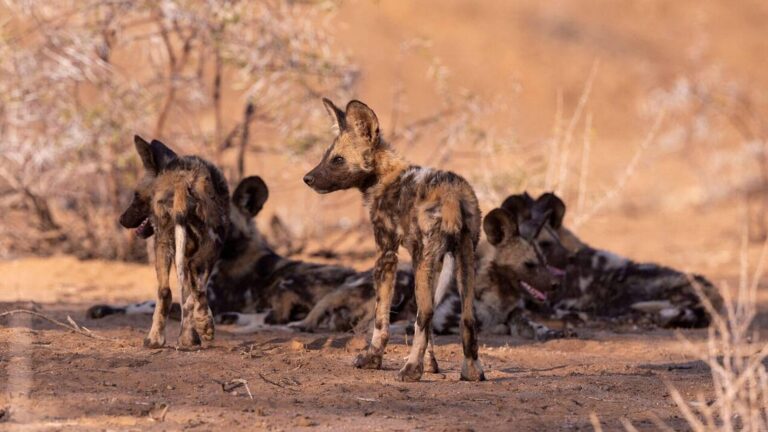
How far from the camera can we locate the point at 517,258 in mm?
7793

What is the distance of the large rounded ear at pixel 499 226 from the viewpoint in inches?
301

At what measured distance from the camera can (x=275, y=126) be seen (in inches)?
415

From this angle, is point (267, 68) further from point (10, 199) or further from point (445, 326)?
point (445, 326)

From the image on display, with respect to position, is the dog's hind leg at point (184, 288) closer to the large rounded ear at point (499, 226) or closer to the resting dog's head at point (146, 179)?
the resting dog's head at point (146, 179)

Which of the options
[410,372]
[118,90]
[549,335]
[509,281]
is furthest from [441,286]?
[118,90]

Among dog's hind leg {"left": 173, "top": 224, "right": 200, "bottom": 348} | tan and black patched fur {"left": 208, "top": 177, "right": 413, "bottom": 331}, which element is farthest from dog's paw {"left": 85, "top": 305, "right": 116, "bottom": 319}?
dog's hind leg {"left": 173, "top": 224, "right": 200, "bottom": 348}

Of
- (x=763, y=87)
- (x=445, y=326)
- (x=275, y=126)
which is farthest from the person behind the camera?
(x=763, y=87)

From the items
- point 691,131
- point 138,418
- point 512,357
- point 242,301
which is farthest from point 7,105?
point 691,131

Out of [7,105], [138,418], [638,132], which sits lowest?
[138,418]

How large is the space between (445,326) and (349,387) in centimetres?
254

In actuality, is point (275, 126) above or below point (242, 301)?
above

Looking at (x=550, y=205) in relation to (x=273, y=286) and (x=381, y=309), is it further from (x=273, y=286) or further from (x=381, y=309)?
(x=381, y=309)

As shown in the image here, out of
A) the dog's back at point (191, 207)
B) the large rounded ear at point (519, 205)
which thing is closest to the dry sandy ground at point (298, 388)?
the dog's back at point (191, 207)

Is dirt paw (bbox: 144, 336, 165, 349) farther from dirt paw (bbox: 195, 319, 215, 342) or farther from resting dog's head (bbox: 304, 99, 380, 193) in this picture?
resting dog's head (bbox: 304, 99, 380, 193)
